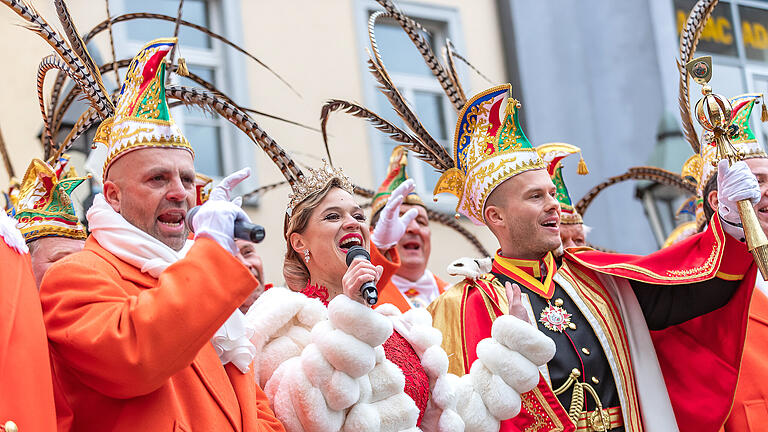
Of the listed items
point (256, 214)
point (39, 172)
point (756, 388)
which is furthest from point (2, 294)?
point (256, 214)

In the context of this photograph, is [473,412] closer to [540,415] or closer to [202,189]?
[540,415]

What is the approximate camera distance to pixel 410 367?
4.07 m

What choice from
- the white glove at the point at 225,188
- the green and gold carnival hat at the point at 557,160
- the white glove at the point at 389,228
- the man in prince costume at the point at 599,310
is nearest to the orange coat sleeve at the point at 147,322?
the white glove at the point at 225,188

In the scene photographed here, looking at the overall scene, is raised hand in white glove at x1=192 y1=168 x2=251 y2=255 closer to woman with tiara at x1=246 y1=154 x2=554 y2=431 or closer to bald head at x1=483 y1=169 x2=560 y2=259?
woman with tiara at x1=246 y1=154 x2=554 y2=431

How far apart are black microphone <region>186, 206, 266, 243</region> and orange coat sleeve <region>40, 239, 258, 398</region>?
7 cm

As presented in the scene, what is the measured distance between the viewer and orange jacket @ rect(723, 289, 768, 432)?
496 cm

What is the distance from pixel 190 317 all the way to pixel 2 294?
52 cm

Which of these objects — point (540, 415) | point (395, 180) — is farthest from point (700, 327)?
point (395, 180)

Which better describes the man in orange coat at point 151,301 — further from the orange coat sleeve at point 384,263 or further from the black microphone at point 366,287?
the orange coat sleeve at point 384,263

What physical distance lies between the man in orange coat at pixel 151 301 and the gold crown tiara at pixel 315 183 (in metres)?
0.77

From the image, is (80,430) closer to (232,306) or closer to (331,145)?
(232,306)

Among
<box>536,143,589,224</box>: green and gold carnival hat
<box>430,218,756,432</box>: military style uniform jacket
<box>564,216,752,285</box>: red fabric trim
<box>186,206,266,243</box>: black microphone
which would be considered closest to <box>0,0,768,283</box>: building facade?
<box>536,143,589,224</box>: green and gold carnival hat

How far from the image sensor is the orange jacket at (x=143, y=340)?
307cm

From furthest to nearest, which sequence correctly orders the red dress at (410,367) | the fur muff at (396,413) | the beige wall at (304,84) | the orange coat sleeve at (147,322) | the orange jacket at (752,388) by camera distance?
1. the beige wall at (304,84)
2. the orange jacket at (752,388)
3. the red dress at (410,367)
4. the fur muff at (396,413)
5. the orange coat sleeve at (147,322)
